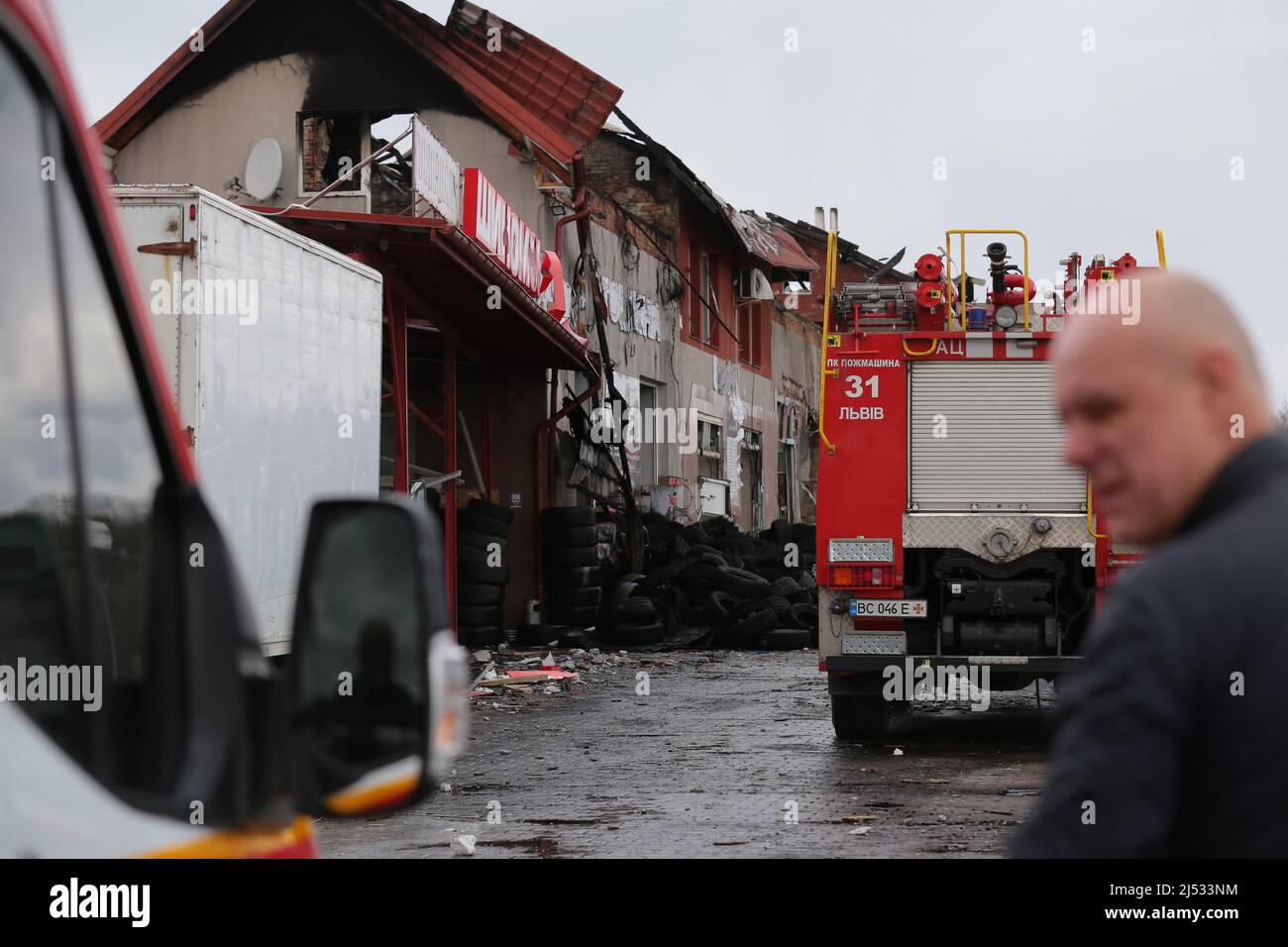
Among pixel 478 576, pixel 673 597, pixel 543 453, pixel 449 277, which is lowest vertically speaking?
pixel 673 597

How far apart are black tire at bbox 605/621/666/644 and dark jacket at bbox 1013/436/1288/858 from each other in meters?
21.0

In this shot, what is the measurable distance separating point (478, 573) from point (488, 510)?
84 centimetres

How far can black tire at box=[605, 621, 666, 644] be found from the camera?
2286cm

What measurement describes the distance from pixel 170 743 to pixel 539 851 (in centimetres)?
608

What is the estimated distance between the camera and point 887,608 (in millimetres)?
12453

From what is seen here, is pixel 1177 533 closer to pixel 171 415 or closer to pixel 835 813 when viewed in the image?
pixel 171 415

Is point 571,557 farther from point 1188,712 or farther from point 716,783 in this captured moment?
point 1188,712

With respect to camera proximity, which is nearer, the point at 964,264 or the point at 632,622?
the point at 964,264

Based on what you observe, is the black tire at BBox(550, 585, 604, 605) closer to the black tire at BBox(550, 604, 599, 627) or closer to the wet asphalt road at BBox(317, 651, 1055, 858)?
the black tire at BBox(550, 604, 599, 627)

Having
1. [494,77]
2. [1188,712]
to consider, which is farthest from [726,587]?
[1188,712]

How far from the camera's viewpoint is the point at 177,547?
241 centimetres

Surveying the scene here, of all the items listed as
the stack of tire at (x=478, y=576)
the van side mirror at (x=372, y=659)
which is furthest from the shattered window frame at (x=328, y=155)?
the van side mirror at (x=372, y=659)

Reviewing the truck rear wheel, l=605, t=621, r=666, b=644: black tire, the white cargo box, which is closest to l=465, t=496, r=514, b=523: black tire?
l=605, t=621, r=666, b=644: black tire

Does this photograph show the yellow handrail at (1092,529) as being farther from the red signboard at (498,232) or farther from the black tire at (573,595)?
the black tire at (573,595)
